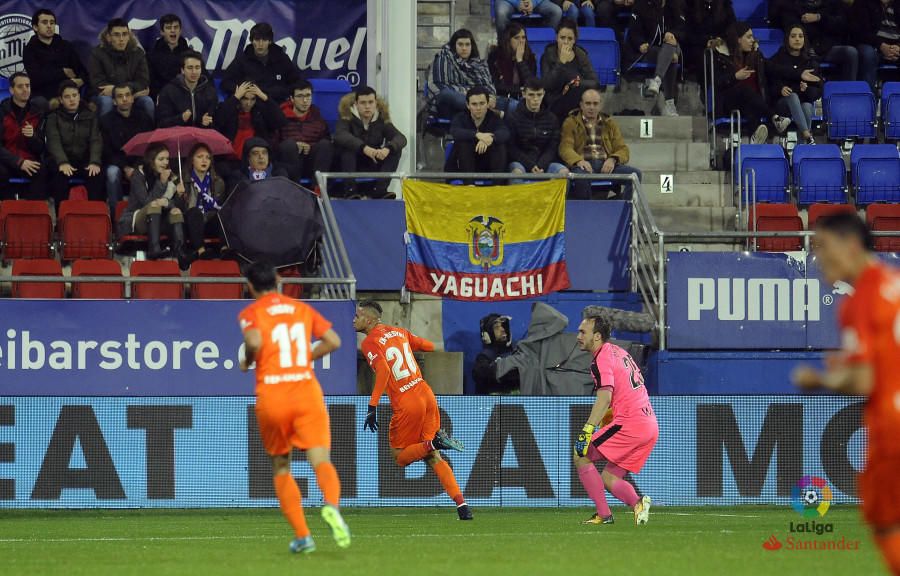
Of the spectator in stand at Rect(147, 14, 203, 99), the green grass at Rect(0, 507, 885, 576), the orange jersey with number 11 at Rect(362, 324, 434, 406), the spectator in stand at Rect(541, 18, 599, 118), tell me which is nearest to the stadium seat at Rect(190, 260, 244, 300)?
the green grass at Rect(0, 507, 885, 576)

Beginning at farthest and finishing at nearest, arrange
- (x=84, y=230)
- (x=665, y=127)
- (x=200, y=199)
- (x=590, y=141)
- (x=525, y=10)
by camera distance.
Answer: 1. (x=525, y=10)
2. (x=665, y=127)
3. (x=590, y=141)
4. (x=200, y=199)
5. (x=84, y=230)

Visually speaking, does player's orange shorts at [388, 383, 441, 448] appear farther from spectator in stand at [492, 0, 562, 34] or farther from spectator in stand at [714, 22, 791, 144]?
spectator in stand at [492, 0, 562, 34]

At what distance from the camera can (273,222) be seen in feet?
60.6

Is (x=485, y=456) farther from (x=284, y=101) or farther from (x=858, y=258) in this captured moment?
(x=858, y=258)

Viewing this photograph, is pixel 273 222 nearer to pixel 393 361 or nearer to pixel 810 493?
pixel 393 361

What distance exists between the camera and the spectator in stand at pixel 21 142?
19.3 m

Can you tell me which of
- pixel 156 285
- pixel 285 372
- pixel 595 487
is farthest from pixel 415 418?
pixel 285 372

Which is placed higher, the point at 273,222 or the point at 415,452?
the point at 273,222

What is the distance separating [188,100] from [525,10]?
571 centimetres

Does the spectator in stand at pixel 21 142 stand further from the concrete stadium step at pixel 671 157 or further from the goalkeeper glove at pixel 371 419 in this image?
the concrete stadium step at pixel 671 157

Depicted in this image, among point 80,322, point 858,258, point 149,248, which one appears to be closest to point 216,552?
point 858,258

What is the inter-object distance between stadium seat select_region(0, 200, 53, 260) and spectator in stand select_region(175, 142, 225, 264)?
5.64ft

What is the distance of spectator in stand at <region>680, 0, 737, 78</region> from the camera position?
74.8ft

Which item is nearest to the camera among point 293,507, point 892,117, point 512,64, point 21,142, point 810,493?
point 293,507
